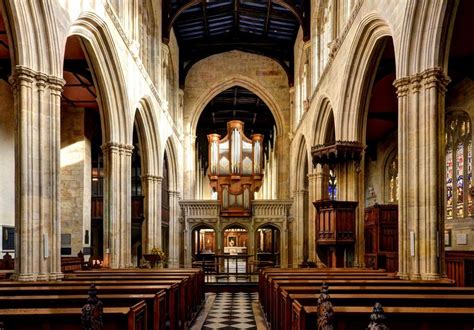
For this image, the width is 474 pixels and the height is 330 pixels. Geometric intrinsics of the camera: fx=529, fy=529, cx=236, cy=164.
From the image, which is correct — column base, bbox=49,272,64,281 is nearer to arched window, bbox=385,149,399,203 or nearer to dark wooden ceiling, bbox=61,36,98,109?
dark wooden ceiling, bbox=61,36,98,109

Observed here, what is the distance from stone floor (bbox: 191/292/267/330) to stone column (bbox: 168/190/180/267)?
847cm

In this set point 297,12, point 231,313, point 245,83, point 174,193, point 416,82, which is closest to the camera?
point 416,82

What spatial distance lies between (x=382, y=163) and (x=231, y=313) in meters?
12.2

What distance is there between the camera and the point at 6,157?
14.4m

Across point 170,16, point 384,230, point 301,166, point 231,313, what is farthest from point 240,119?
point 231,313

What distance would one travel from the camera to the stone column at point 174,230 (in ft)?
77.4

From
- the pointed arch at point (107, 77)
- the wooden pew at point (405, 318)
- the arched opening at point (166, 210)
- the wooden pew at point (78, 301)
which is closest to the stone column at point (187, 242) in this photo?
the arched opening at point (166, 210)

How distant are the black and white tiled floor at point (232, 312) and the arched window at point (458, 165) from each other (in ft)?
19.8

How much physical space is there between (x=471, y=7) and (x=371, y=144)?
13.3 metres

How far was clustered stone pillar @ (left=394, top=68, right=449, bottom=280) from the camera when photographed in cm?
823

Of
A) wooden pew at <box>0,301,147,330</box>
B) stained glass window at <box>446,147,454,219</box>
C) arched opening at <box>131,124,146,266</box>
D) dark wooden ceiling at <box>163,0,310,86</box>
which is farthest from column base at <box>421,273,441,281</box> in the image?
arched opening at <box>131,124,146,266</box>

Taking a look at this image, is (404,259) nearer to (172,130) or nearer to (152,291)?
(152,291)

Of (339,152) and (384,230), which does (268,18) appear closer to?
(384,230)

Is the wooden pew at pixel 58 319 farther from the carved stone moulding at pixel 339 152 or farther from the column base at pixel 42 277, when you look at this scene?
the carved stone moulding at pixel 339 152
